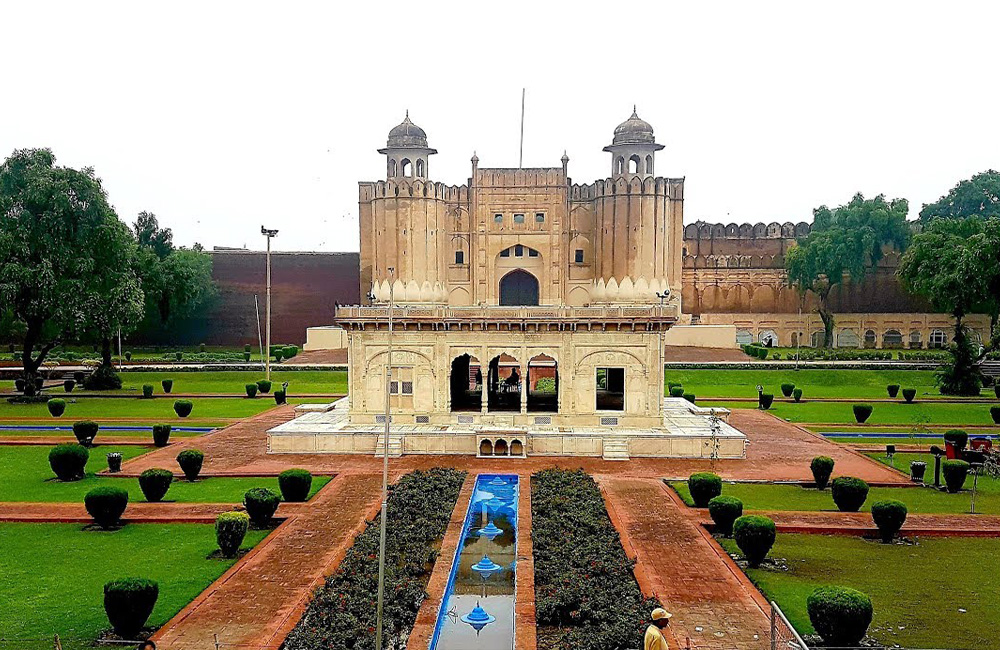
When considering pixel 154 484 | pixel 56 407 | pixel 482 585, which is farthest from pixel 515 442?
pixel 56 407

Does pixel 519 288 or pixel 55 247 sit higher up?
pixel 55 247

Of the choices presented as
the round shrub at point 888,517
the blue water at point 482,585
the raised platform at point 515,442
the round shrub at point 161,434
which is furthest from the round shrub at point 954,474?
the round shrub at point 161,434

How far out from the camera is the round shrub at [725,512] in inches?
534

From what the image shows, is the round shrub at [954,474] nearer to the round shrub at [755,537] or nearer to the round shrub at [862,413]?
the round shrub at [755,537]

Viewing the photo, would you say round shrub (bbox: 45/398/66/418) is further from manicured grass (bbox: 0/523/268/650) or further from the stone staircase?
the stone staircase

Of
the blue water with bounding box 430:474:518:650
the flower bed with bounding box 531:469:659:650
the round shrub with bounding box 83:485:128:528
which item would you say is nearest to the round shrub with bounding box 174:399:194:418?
the round shrub with bounding box 83:485:128:528

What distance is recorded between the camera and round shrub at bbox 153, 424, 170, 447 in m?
22.1

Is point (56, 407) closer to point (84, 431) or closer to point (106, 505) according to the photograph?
point (84, 431)

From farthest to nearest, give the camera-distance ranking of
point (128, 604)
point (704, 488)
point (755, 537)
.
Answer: point (704, 488), point (755, 537), point (128, 604)

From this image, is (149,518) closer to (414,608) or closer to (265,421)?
(414,608)

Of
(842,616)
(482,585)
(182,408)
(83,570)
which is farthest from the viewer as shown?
(182,408)

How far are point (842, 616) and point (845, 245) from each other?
43.9m

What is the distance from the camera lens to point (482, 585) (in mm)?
11508

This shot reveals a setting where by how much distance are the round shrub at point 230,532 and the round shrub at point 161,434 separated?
435 inches
